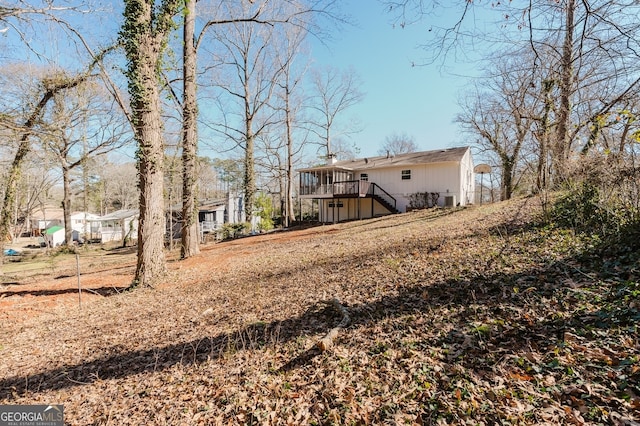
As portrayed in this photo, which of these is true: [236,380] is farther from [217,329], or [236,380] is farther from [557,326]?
[557,326]

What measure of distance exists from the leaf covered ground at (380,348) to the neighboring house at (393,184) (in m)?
13.6

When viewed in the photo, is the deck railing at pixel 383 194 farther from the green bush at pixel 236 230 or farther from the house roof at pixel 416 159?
the green bush at pixel 236 230

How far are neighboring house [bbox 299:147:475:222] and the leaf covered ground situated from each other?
533 inches

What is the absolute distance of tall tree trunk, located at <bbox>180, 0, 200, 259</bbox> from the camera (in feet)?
34.1

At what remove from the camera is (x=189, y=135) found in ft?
35.0

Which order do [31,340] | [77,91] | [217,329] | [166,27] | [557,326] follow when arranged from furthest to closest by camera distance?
[77,91], [166,27], [31,340], [217,329], [557,326]

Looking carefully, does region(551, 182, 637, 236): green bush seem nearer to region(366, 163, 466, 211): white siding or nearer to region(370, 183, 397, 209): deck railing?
region(366, 163, 466, 211): white siding

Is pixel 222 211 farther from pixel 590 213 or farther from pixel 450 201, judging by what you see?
pixel 590 213

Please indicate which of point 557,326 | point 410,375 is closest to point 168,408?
point 410,375

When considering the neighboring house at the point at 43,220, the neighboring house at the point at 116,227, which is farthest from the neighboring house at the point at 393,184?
the neighboring house at the point at 43,220

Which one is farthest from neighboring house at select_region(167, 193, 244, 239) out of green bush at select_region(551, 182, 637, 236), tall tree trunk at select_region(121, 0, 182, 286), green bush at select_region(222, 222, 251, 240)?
green bush at select_region(551, 182, 637, 236)

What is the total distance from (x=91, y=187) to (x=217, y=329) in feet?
126

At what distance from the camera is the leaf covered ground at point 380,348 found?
2428mm

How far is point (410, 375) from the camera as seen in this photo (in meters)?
2.81
